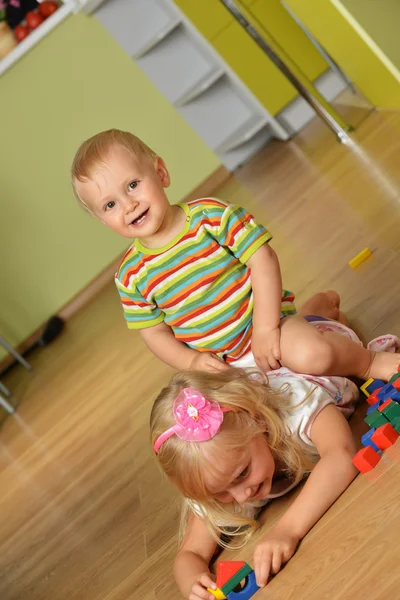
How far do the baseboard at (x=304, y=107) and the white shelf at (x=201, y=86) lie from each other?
0.30m

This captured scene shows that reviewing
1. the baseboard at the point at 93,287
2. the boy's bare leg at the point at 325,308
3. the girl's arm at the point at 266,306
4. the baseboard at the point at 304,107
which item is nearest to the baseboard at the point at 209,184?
the baseboard at the point at 93,287

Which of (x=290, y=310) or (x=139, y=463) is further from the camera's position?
(x=139, y=463)

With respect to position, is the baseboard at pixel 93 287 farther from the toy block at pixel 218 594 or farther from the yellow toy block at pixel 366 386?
the toy block at pixel 218 594

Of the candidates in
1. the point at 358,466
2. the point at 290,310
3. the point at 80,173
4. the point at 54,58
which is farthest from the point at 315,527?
the point at 54,58

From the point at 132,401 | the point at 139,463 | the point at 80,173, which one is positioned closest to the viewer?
the point at 80,173

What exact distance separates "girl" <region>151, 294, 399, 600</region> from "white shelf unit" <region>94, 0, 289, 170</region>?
90.1 inches

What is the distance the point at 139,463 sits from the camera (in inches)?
62.0

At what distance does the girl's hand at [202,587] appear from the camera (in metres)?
0.95

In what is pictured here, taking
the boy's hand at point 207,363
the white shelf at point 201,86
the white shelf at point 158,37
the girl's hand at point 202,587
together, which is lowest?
the girl's hand at point 202,587

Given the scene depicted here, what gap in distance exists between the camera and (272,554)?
0.89 m

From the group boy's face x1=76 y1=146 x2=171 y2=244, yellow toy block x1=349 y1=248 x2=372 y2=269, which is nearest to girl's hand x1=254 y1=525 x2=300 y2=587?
boy's face x1=76 y1=146 x2=171 y2=244

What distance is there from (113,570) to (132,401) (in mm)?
650

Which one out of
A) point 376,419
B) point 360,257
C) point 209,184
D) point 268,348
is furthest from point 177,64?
point 376,419

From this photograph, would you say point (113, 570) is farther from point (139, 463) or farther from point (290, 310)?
point (290, 310)
